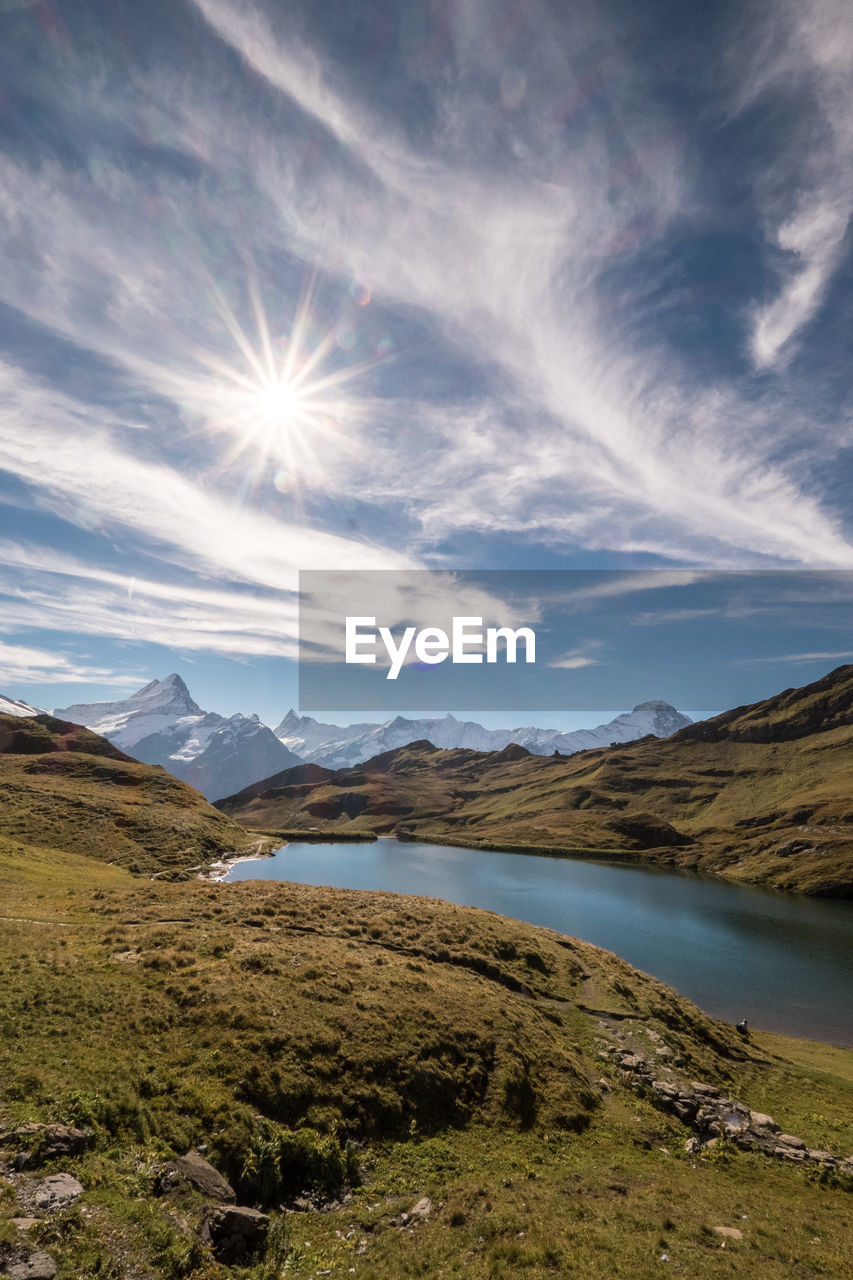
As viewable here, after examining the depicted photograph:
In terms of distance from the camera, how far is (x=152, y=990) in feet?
87.0

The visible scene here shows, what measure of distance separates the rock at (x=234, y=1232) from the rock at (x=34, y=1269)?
472 centimetres

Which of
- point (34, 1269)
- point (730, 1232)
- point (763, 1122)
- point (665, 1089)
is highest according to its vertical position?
point (34, 1269)

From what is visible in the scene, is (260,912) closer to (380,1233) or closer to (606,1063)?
(606,1063)

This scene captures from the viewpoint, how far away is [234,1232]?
15203 mm

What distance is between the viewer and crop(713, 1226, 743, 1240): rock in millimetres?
17281

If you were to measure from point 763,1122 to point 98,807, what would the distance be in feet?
367

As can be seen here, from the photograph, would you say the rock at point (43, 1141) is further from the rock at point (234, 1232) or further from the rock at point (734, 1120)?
the rock at point (734, 1120)

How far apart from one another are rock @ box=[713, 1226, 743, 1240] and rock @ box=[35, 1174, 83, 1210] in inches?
771

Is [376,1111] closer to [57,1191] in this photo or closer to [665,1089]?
[57,1191]

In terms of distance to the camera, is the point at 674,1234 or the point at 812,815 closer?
the point at 674,1234

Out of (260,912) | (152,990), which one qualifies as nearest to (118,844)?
(260,912)

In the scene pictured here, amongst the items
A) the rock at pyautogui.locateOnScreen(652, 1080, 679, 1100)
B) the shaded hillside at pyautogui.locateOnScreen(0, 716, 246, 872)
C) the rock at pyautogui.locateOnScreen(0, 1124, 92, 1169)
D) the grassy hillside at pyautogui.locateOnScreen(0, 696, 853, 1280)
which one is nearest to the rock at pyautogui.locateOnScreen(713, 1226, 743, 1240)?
the grassy hillside at pyautogui.locateOnScreen(0, 696, 853, 1280)

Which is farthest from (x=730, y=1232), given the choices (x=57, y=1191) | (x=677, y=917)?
(x=677, y=917)

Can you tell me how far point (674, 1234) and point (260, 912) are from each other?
118ft
